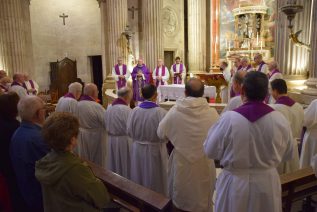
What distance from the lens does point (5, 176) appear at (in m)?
2.81

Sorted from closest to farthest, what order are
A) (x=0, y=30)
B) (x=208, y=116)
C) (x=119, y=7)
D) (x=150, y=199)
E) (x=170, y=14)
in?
(x=150, y=199), (x=208, y=116), (x=0, y=30), (x=119, y=7), (x=170, y=14)

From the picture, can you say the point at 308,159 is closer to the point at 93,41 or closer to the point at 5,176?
the point at 5,176

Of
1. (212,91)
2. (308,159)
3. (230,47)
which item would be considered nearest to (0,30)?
(212,91)

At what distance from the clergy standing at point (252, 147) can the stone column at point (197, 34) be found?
1301 centimetres

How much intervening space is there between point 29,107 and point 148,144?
1.85m

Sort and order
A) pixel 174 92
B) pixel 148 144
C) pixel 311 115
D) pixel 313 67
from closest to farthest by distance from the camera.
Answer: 1. pixel 148 144
2. pixel 311 115
3. pixel 313 67
4. pixel 174 92

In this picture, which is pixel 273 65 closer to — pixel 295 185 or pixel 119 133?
pixel 119 133

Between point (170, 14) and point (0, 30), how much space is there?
27.4 ft

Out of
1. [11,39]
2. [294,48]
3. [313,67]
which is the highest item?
[11,39]

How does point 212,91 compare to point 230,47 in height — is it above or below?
below

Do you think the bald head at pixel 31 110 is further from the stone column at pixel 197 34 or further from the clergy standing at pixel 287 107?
the stone column at pixel 197 34

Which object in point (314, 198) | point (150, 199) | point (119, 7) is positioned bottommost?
point (314, 198)

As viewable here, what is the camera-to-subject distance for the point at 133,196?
2.81 meters

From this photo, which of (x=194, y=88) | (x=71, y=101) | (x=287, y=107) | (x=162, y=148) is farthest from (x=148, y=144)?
(x=287, y=107)
